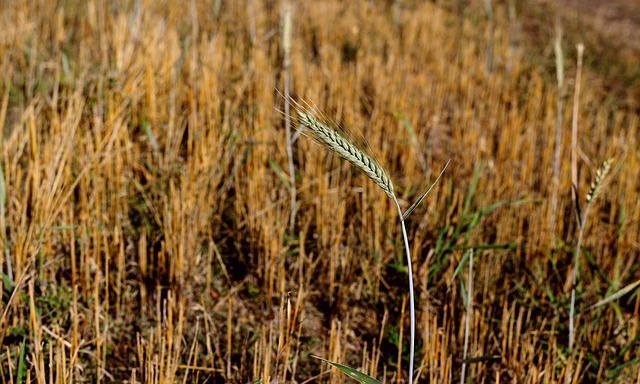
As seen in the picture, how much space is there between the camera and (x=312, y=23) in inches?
196

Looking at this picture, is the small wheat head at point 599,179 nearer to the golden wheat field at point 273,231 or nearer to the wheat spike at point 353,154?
the golden wheat field at point 273,231

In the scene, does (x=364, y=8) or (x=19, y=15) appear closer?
(x=19, y=15)

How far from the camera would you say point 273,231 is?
7.14 ft

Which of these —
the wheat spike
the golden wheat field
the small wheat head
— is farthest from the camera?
the golden wheat field

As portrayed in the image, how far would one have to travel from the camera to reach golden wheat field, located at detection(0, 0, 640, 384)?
71.6 inches

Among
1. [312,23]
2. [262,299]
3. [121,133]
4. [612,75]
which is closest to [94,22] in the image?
[121,133]

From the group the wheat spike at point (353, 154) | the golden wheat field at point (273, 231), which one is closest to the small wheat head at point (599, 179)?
the golden wheat field at point (273, 231)

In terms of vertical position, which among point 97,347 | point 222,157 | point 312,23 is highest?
point 312,23

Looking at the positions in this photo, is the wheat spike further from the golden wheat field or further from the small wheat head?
the small wheat head

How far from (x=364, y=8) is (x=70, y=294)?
14.5 ft

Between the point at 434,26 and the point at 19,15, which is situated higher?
the point at 434,26

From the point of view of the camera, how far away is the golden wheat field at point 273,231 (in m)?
1.82

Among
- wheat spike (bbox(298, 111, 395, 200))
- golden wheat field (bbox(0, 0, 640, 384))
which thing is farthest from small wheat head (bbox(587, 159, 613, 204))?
wheat spike (bbox(298, 111, 395, 200))

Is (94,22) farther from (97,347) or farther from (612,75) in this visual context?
(612,75)
